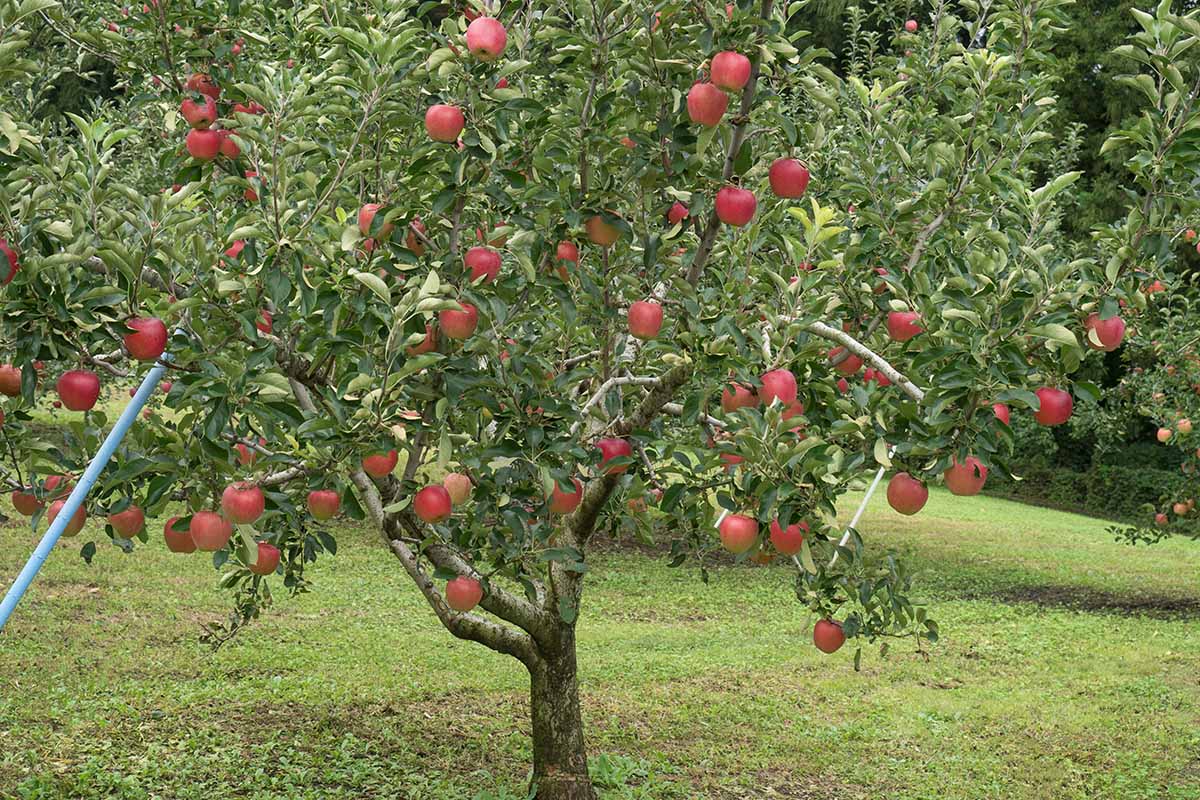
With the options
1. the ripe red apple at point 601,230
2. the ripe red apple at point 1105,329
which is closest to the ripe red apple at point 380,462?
the ripe red apple at point 601,230

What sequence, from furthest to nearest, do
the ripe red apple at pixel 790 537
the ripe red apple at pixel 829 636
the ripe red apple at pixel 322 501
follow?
the ripe red apple at pixel 829 636 < the ripe red apple at pixel 322 501 < the ripe red apple at pixel 790 537

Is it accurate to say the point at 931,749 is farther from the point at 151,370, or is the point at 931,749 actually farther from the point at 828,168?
the point at 151,370

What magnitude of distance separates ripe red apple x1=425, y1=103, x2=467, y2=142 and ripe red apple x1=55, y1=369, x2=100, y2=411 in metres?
1.07

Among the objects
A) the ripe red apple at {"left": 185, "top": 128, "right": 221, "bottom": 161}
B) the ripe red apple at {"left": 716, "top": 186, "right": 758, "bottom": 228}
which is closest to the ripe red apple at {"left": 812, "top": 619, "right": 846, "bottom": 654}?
the ripe red apple at {"left": 716, "top": 186, "right": 758, "bottom": 228}

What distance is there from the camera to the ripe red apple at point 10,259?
2.58 metres

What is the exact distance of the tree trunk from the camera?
4715mm

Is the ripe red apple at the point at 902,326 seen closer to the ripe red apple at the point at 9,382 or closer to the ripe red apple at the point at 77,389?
the ripe red apple at the point at 77,389

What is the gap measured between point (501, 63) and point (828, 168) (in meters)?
2.43

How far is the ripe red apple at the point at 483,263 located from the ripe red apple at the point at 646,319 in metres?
0.45

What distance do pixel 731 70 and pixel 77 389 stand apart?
1.81 m

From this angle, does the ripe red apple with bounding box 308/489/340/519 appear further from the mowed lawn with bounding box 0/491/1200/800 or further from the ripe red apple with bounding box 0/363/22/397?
the mowed lawn with bounding box 0/491/1200/800

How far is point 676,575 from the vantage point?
11758 millimetres

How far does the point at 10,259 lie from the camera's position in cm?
265

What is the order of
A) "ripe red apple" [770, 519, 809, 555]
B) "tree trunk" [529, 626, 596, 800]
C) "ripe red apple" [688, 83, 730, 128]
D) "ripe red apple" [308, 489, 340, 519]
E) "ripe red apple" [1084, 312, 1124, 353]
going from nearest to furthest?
"ripe red apple" [1084, 312, 1124, 353] → "ripe red apple" [688, 83, 730, 128] → "ripe red apple" [770, 519, 809, 555] → "ripe red apple" [308, 489, 340, 519] → "tree trunk" [529, 626, 596, 800]
